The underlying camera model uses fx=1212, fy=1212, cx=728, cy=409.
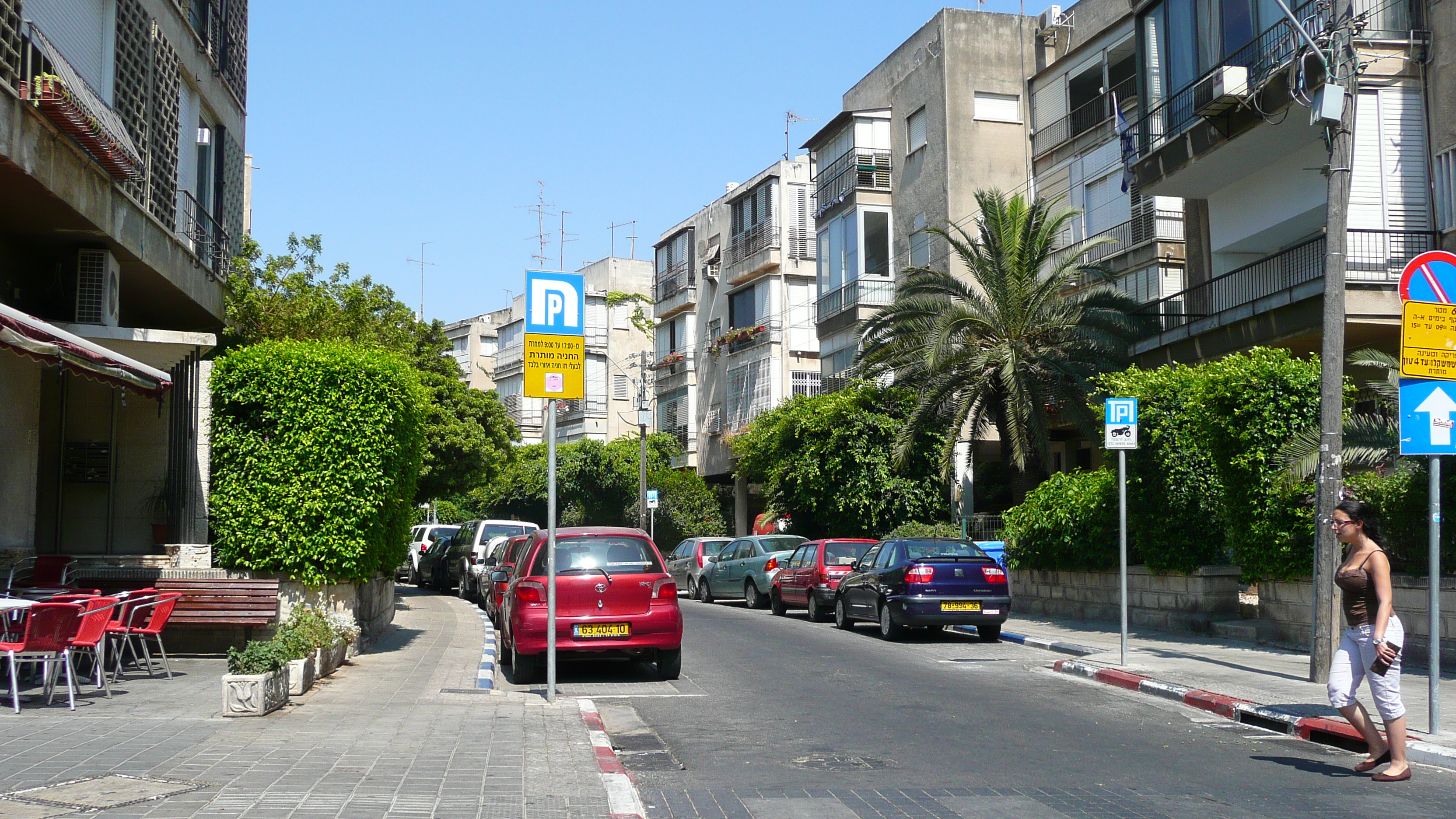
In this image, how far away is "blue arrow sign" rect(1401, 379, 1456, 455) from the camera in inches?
382

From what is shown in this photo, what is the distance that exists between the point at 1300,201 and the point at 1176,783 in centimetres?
1651

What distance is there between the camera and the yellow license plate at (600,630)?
12.9m

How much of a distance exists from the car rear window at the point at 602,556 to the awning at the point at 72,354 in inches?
175

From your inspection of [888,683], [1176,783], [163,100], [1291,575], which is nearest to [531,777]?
[1176,783]

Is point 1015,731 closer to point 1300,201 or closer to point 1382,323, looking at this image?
point 1382,323

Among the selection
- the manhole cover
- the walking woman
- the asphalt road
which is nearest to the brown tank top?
the walking woman

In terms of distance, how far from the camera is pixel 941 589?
18047 mm

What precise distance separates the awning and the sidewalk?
426 inches

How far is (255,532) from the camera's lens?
1414 centimetres

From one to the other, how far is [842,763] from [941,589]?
9.79 m

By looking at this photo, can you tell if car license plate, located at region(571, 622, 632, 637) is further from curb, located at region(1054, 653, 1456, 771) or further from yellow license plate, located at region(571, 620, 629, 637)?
curb, located at region(1054, 653, 1456, 771)

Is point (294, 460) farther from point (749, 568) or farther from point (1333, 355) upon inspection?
point (749, 568)

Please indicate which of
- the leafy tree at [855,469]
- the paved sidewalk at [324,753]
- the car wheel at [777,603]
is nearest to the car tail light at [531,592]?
the paved sidewalk at [324,753]

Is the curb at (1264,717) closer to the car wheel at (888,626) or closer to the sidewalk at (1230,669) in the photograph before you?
the sidewalk at (1230,669)
